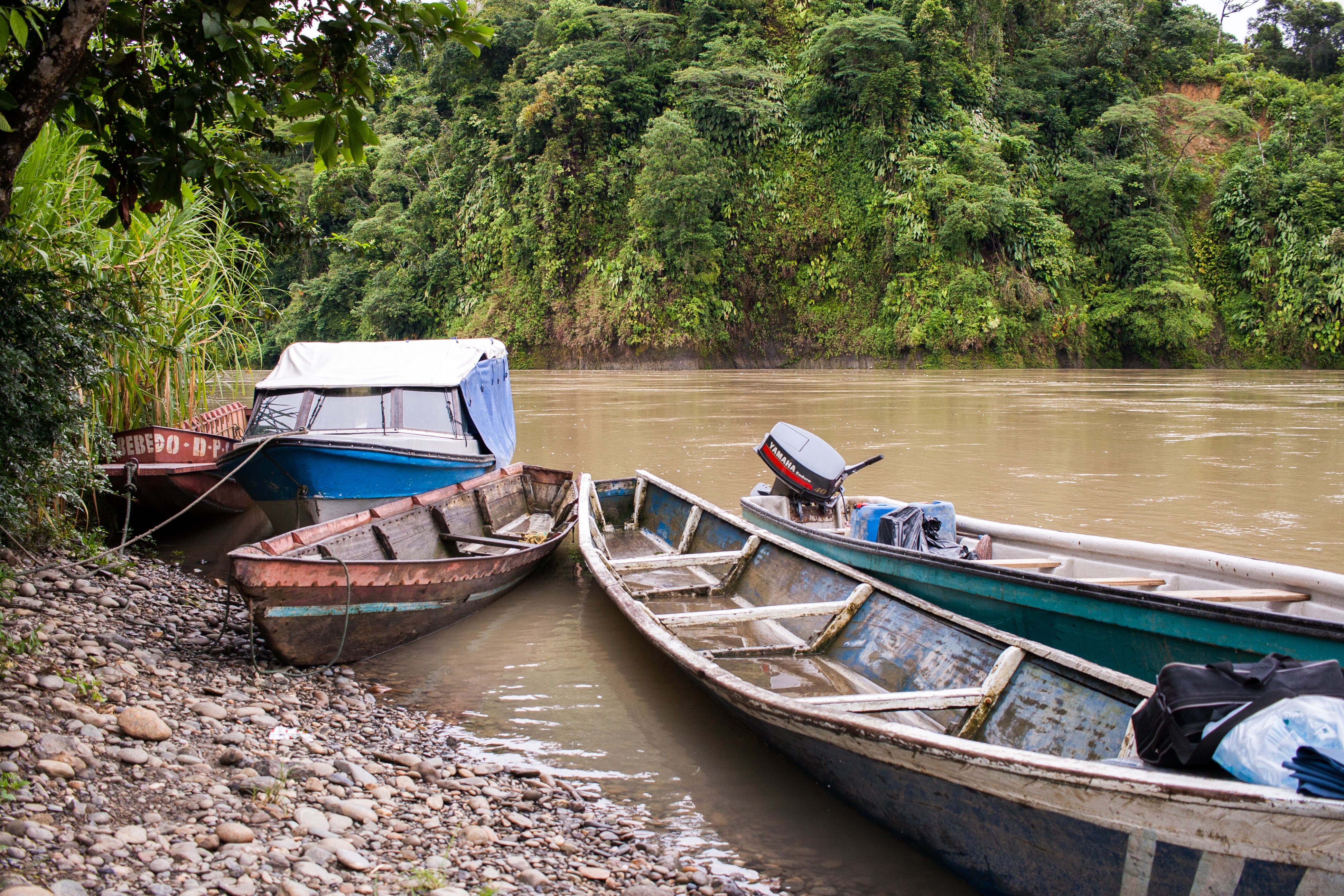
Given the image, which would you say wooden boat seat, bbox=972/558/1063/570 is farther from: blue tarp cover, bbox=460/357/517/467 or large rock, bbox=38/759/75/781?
blue tarp cover, bbox=460/357/517/467

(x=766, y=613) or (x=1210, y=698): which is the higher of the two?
(x=1210, y=698)

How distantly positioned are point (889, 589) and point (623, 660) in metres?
1.86

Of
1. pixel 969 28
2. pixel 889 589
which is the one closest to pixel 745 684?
pixel 889 589

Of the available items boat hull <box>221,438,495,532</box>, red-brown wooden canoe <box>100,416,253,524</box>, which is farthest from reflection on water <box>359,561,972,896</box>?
red-brown wooden canoe <box>100,416,253,524</box>

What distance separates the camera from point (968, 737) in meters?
3.80

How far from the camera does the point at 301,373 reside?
9047 mm

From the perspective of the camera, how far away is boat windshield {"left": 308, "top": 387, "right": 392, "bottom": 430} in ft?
28.1

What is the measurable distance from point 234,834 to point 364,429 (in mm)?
6100

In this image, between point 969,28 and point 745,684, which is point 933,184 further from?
point 745,684

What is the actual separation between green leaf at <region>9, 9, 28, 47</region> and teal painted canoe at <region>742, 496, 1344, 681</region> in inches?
202

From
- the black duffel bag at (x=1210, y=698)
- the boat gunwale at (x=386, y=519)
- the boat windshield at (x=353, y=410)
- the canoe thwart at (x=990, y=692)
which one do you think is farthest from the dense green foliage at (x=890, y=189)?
the black duffel bag at (x=1210, y=698)

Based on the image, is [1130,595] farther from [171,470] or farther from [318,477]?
[171,470]

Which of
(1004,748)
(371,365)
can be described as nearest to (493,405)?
(371,365)

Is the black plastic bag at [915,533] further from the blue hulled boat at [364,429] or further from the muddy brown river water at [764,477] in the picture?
the blue hulled boat at [364,429]
